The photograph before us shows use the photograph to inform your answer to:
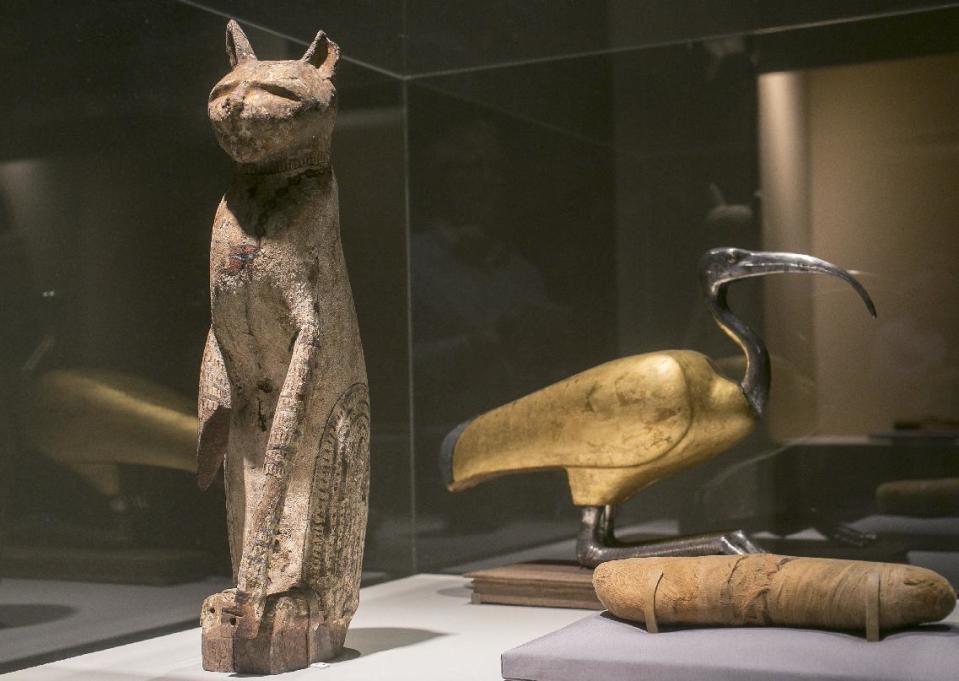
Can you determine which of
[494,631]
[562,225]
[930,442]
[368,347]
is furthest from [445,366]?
[930,442]

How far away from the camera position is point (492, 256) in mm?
3410

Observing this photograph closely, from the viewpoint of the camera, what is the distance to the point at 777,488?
121 inches

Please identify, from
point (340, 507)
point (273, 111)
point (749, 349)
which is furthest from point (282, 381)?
point (749, 349)

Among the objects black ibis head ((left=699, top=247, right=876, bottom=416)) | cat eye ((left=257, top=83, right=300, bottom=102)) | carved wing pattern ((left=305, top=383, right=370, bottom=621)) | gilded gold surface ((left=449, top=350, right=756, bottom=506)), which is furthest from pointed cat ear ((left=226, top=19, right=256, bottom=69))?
black ibis head ((left=699, top=247, right=876, bottom=416))

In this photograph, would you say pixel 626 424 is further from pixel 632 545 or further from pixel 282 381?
pixel 282 381

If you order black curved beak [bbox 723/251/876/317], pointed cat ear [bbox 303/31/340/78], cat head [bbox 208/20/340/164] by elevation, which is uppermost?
pointed cat ear [bbox 303/31/340/78]

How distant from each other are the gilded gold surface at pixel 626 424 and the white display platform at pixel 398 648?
31 centimetres

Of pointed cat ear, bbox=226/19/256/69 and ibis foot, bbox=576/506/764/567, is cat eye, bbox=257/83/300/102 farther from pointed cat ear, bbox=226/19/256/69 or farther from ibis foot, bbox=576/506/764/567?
ibis foot, bbox=576/506/764/567

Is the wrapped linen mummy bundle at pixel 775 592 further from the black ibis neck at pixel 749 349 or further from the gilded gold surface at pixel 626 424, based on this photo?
the black ibis neck at pixel 749 349

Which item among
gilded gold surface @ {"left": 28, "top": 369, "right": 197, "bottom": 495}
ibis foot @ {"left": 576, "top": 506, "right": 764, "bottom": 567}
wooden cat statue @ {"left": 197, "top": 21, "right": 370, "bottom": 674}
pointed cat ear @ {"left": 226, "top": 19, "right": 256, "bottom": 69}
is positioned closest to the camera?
wooden cat statue @ {"left": 197, "top": 21, "right": 370, "bottom": 674}

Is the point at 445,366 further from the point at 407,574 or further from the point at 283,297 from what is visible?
the point at 283,297

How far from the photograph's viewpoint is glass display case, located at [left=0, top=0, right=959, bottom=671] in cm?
256

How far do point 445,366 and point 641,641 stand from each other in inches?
61.8

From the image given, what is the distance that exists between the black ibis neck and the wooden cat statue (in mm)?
940
